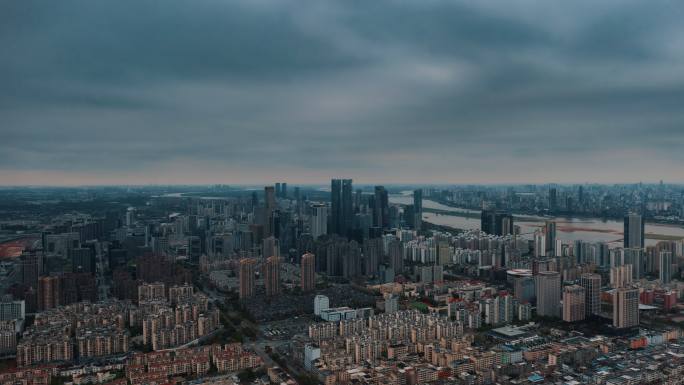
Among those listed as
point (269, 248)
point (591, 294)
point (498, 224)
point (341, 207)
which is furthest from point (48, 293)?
point (498, 224)

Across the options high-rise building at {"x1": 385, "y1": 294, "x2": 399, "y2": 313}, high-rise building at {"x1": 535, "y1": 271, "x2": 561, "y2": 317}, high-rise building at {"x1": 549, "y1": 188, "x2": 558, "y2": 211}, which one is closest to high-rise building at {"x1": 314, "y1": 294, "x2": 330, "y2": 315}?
high-rise building at {"x1": 385, "y1": 294, "x2": 399, "y2": 313}

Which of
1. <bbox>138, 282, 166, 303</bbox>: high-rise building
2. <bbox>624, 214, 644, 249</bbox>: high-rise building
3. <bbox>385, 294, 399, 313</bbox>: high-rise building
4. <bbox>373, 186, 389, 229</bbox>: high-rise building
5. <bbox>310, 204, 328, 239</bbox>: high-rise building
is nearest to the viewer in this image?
<bbox>385, 294, 399, 313</bbox>: high-rise building

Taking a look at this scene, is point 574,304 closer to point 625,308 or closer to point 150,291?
point 625,308

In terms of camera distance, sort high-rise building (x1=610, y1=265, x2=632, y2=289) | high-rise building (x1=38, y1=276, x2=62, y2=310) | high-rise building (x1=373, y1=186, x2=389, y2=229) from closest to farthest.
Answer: high-rise building (x1=38, y1=276, x2=62, y2=310)
high-rise building (x1=610, y1=265, x2=632, y2=289)
high-rise building (x1=373, y1=186, x2=389, y2=229)

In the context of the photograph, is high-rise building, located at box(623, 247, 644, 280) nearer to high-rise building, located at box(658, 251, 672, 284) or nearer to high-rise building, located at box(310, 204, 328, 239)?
high-rise building, located at box(658, 251, 672, 284)

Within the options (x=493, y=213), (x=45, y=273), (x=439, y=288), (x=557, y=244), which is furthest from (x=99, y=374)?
(x=493, y=213)

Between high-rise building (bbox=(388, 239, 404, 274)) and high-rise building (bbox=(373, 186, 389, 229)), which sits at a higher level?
high-rise building (bbox=(373, 186, 389, 229))

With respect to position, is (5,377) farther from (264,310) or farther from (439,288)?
(439,288)

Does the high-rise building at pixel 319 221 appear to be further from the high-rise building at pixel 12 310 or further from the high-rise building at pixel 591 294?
the high-rise building at pixel 591 294
